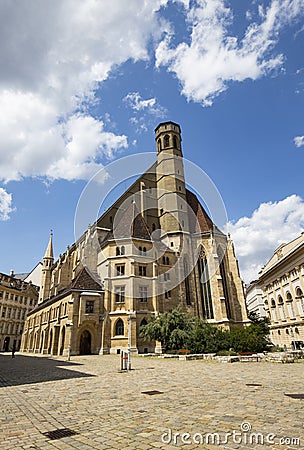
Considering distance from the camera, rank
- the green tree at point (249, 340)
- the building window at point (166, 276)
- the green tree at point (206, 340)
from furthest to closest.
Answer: the building window at point (166, 276) < the green tree at point (206, 340) < the green tree at point (249, 340)

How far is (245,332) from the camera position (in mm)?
25094

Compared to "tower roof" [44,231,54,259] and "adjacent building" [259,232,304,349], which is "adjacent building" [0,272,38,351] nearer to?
"tower roof" [44,231,54,259]

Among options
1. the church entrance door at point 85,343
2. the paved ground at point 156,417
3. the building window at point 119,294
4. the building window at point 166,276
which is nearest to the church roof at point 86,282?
the building window at point 119,294

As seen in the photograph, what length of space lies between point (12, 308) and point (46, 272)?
10.5m

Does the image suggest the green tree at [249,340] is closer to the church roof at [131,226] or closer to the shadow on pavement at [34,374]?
the shadow on pavement at [34,374]

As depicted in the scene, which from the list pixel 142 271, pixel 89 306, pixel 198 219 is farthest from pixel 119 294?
pixel 198 219

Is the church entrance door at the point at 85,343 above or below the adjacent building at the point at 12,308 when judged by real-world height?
below

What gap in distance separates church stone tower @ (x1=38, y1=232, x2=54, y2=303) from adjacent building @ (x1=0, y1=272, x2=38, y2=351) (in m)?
6.10

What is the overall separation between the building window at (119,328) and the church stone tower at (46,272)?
3331 centimetres

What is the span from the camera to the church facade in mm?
34562

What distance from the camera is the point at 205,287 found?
41156mm

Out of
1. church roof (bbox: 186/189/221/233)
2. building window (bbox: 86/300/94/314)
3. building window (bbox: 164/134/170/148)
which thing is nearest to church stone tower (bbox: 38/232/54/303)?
building window (bbox: 86/300/94/314)

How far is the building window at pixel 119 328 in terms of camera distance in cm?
3453

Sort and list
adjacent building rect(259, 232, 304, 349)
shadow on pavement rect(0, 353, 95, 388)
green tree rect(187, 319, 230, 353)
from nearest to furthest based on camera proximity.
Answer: shadow on pavement rect(0, 353, 95, 388)
green tree rect(187, 319, 230, 353)
adjacent building rect(259, 232, 304, 349)
